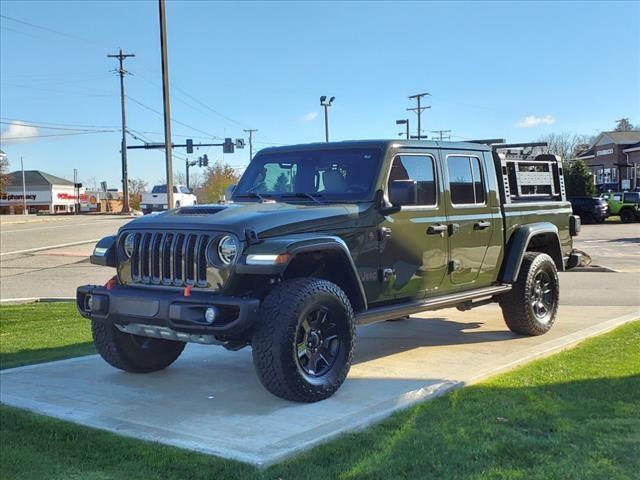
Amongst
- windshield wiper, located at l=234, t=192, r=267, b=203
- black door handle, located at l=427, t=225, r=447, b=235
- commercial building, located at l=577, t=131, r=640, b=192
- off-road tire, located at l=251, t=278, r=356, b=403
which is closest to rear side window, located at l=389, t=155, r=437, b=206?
black door handle, located at l=427, t=225, r=447, b=235

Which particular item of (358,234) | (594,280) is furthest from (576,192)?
(358,234)

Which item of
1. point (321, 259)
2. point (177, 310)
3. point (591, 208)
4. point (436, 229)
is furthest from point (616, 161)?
point (177, 310)

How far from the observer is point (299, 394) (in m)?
4.80

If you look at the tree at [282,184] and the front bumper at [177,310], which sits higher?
the tree at [282,184]

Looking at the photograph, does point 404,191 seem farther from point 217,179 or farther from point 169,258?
point 217,179

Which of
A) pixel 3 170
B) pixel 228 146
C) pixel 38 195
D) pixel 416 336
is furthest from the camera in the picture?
pixel 38 195

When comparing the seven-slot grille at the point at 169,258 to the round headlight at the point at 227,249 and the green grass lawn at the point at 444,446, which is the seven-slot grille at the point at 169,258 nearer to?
the round headlight at the point at 227,249

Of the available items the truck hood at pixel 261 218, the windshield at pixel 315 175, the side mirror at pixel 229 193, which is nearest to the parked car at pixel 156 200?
the side mirror at pixel 229 193

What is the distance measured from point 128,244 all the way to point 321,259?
1.52 metres

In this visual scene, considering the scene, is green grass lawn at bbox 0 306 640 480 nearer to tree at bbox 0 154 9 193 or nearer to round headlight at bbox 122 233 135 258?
round headlight at bbox 122 233 135 258

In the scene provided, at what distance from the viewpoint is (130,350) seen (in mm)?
5922

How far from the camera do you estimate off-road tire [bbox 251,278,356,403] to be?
4.66 metres

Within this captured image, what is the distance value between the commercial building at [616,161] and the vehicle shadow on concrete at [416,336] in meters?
55.0

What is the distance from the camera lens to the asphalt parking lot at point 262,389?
171 inches
